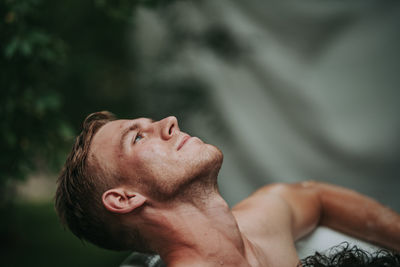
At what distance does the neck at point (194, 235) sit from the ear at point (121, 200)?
0.05 meters

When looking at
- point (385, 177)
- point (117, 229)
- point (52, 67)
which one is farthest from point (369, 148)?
point (52, 67)

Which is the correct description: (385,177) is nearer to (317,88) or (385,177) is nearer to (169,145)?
(317,88)

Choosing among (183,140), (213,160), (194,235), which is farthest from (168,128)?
(194,235)

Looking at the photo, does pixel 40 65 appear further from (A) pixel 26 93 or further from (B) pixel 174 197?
(B) pixel 174 197

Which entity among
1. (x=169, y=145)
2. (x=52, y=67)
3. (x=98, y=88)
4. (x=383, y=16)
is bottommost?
(x=169, y=145)

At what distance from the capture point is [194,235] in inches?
50.4

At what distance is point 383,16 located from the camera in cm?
251

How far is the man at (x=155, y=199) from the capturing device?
1.27 meters

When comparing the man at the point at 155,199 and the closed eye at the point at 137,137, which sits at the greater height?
the closed eye at the point at 137,137

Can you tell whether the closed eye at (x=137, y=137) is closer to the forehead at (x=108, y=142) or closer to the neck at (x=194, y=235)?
the forehead at (x=108, y=142)

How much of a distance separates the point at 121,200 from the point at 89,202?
16 cm

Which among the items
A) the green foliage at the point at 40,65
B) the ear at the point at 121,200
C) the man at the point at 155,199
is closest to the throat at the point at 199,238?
the man at the point at 155,199

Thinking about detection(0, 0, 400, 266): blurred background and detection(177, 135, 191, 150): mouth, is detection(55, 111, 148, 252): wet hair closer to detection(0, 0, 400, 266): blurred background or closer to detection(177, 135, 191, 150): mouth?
detection(177, 135, 191, 150): mouth

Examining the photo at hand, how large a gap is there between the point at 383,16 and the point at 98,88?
223 cm
